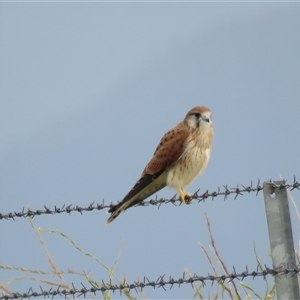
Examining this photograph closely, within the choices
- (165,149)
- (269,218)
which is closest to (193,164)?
(165,149)

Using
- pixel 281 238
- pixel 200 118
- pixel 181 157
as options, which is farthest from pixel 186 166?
pixel 281 238

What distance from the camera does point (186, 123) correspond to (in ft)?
17.9

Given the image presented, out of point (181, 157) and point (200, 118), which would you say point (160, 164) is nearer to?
point (181, 157)

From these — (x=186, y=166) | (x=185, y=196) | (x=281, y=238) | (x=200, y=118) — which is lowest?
(x=281, y=238)

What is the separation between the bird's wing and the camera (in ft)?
16.4

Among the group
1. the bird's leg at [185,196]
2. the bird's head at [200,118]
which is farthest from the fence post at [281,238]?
the bird's head at [200,118]

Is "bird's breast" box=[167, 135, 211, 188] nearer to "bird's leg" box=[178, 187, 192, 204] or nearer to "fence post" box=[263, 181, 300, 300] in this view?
"bird's leg" box=[178, 187, 192, 204]

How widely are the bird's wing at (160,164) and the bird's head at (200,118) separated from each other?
74 mm

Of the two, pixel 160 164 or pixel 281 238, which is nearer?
pixel 281 238

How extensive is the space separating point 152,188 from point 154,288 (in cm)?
184

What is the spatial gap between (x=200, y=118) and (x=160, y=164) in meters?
0.51

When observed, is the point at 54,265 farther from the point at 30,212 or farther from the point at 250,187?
the point at 250,187

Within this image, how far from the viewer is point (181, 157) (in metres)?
5.24

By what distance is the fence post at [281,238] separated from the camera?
2973 mm
